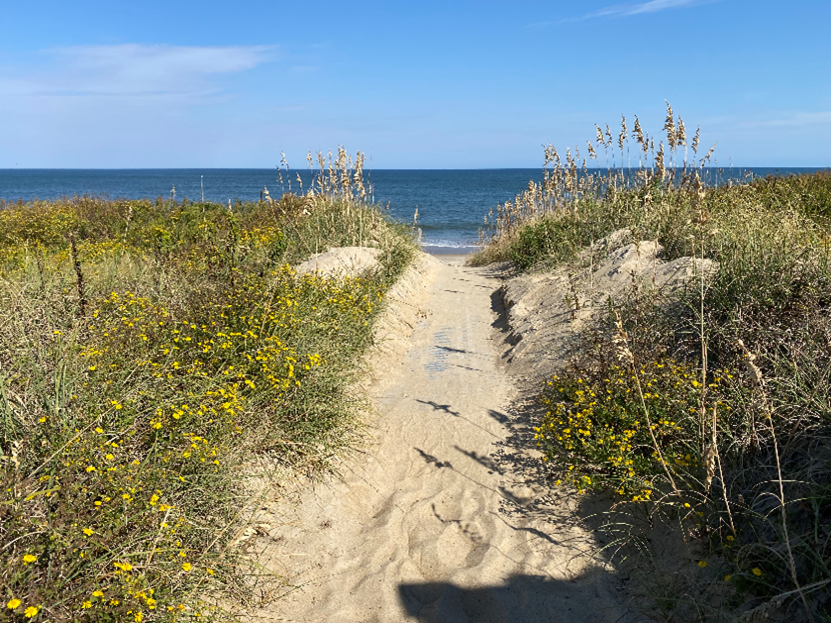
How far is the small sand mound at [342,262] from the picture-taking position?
29.6 feet

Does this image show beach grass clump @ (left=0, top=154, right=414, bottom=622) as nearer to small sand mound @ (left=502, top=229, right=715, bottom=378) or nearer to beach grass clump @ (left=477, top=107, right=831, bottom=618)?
small sand mound @ (left=502, top=229, right=715, bottom=378)

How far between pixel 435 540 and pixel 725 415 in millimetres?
2197

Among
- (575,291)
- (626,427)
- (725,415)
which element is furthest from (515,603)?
(575,291)

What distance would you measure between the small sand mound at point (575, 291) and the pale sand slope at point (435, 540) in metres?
1.38

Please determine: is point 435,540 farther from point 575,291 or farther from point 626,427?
point 575,291

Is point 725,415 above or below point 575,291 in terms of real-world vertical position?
below

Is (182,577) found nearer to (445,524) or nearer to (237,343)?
(445,524)

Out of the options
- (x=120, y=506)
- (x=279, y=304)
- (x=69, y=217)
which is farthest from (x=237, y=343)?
(x=69, y=217)

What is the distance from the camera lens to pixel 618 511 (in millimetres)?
4039

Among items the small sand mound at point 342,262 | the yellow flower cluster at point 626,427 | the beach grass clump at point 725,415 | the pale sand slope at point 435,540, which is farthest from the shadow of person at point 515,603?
the small sand mound at point 342,262

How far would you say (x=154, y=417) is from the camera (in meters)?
3.65

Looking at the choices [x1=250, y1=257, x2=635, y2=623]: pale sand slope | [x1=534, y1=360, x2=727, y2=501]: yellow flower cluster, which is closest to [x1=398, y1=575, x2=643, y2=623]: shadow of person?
[x1=250, y1=257, x2=635, y2=623]: pale sand slope

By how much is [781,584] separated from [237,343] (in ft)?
13.5

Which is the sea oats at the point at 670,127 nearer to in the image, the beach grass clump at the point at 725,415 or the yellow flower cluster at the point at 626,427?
the beach grass clump at the point at 725,415
